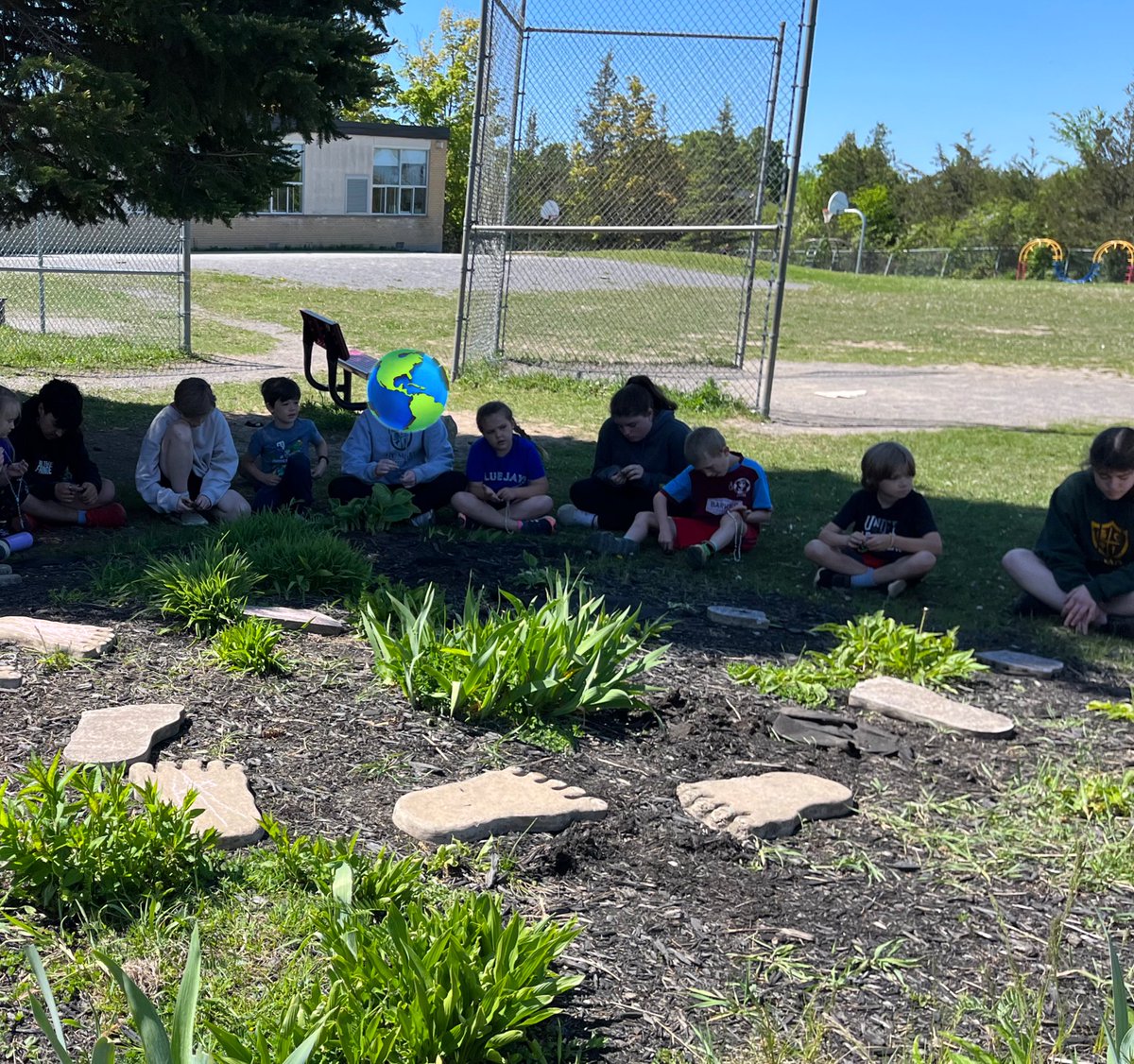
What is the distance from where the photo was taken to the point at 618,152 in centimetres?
1260

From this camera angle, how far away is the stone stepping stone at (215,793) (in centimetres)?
292

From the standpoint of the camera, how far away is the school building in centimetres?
4000

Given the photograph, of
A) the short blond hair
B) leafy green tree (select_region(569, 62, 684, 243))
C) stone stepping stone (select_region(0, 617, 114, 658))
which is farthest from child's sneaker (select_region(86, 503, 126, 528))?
leafy green tree (select_region(569, 62, 684, 243))

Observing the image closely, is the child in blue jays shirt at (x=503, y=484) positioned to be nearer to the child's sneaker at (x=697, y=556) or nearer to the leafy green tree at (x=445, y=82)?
the child's sneaker at (x=697, y=556)

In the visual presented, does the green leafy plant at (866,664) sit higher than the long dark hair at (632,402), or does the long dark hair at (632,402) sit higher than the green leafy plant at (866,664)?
the long dark hair at (632,402)

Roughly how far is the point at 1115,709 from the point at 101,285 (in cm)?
2015

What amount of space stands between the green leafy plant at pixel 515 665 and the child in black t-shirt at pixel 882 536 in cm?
216

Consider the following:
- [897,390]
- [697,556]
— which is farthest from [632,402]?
[897,390]

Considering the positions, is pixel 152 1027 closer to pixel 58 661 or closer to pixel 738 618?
pixel 58 661

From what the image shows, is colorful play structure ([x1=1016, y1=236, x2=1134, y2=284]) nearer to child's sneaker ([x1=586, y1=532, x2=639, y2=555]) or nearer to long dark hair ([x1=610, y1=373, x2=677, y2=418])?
long dark hair ([x1=610, y1=373, x2=677, y2=418])

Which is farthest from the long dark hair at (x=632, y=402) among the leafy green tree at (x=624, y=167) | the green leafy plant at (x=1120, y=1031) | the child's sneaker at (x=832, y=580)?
the leafy green tree at (x=624, y=167)

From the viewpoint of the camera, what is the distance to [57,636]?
13.5 ft

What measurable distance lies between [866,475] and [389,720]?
9.94ft

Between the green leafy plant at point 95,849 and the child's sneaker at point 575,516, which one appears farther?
the child's sneaker at point 575,516
